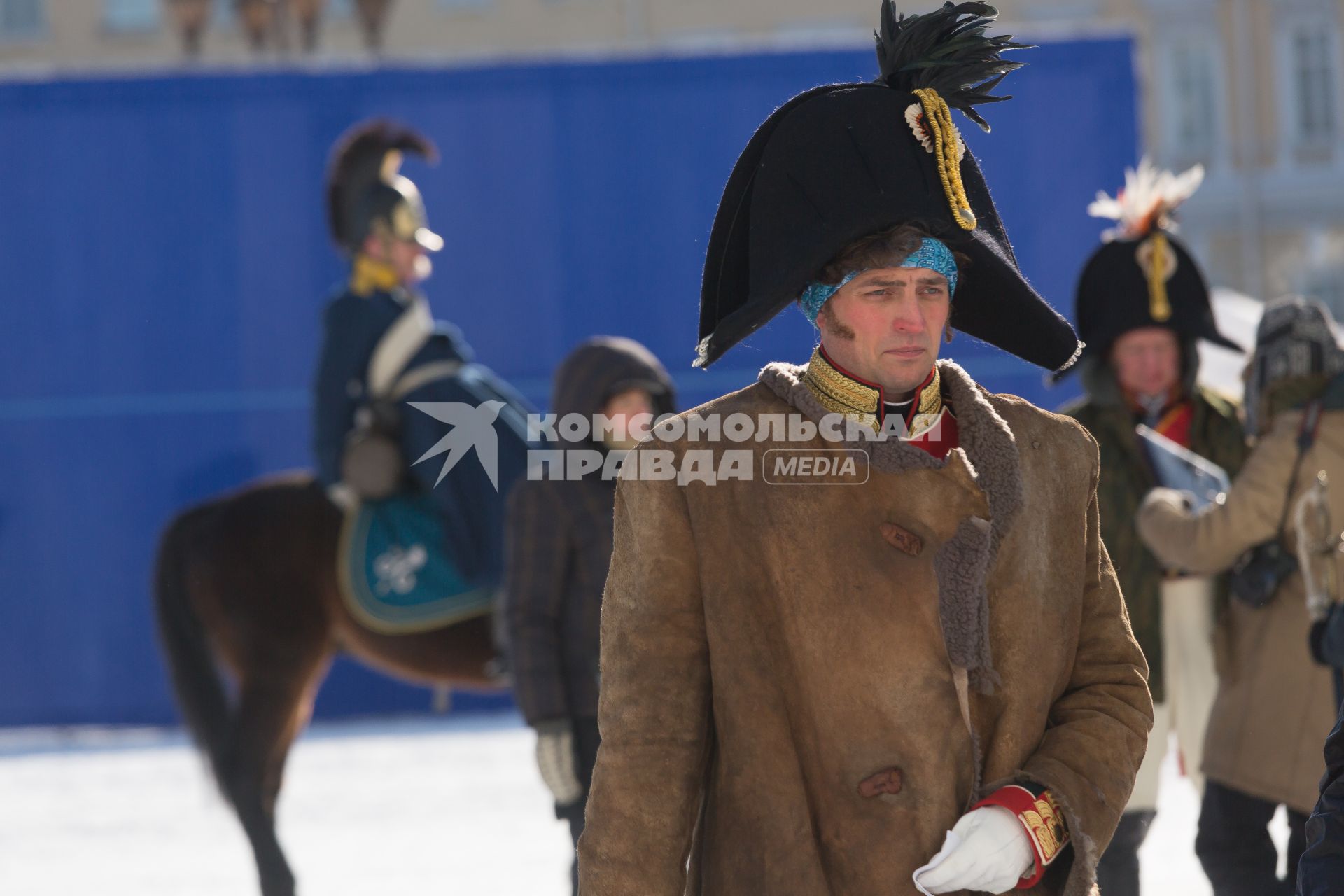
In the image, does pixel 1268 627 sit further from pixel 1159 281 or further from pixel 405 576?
pixel 405 576

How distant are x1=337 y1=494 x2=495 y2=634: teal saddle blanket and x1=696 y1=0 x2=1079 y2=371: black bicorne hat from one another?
4.19m

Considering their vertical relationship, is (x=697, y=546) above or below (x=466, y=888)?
above

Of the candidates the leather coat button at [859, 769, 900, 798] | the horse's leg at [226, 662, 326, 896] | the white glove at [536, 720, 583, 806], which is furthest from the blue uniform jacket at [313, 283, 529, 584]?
the leather coat button at [859, 769, 900, 798]

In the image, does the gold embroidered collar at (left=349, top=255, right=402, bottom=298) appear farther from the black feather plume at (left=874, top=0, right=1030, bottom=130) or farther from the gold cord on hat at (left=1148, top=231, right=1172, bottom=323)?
the black feather plume at (left=874, top=0, right=1030, bottom=130)

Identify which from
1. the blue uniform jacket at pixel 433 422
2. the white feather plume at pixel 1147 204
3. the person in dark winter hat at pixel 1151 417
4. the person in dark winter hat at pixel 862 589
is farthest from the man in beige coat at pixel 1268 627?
the blue uniform jacket at pixel 433 422

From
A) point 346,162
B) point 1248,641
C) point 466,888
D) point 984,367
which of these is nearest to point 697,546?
point 1248,641

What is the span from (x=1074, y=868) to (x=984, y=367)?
7.55 meters

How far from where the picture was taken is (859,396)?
103 inches

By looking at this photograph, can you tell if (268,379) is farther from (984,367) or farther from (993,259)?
(993,259)

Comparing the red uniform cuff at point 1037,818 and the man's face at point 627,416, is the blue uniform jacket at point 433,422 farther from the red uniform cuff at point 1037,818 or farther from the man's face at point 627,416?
the red uniform cuff at point 1037,818

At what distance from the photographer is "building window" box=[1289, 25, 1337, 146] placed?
30016mm

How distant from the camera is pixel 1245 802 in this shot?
4527 mm

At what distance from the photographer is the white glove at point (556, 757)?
4633 mm

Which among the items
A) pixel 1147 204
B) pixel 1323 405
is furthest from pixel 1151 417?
pixel 1323 405
